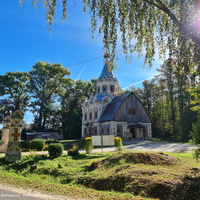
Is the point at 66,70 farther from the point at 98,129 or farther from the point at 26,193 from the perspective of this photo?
the point at 26,193

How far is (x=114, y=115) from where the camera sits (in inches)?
1209

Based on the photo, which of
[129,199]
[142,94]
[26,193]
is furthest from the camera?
[142,94]

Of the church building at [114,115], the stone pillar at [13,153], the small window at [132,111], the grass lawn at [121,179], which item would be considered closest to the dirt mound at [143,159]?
the grass lawn at [121,179]

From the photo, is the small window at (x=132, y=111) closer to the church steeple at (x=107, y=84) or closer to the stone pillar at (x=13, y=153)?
the church steeple at (x=107, y=84)

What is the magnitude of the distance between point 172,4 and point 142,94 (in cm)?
4293

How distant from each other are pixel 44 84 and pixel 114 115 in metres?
25.2

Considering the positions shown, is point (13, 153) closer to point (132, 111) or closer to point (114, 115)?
point (114, 115)

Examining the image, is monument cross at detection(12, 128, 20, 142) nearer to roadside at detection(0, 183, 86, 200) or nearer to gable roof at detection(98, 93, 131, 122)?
roadside at detection(0, 183, 86, 200)

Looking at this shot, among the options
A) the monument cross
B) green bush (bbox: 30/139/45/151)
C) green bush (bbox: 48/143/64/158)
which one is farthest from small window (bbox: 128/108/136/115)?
the monument cross

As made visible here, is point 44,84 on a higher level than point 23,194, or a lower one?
higher

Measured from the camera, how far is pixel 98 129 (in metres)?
34.1

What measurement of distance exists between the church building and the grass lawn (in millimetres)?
19776

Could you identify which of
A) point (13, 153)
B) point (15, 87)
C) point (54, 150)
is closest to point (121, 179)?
point (54, 150)

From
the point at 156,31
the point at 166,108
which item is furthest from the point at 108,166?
the point at 166,108
